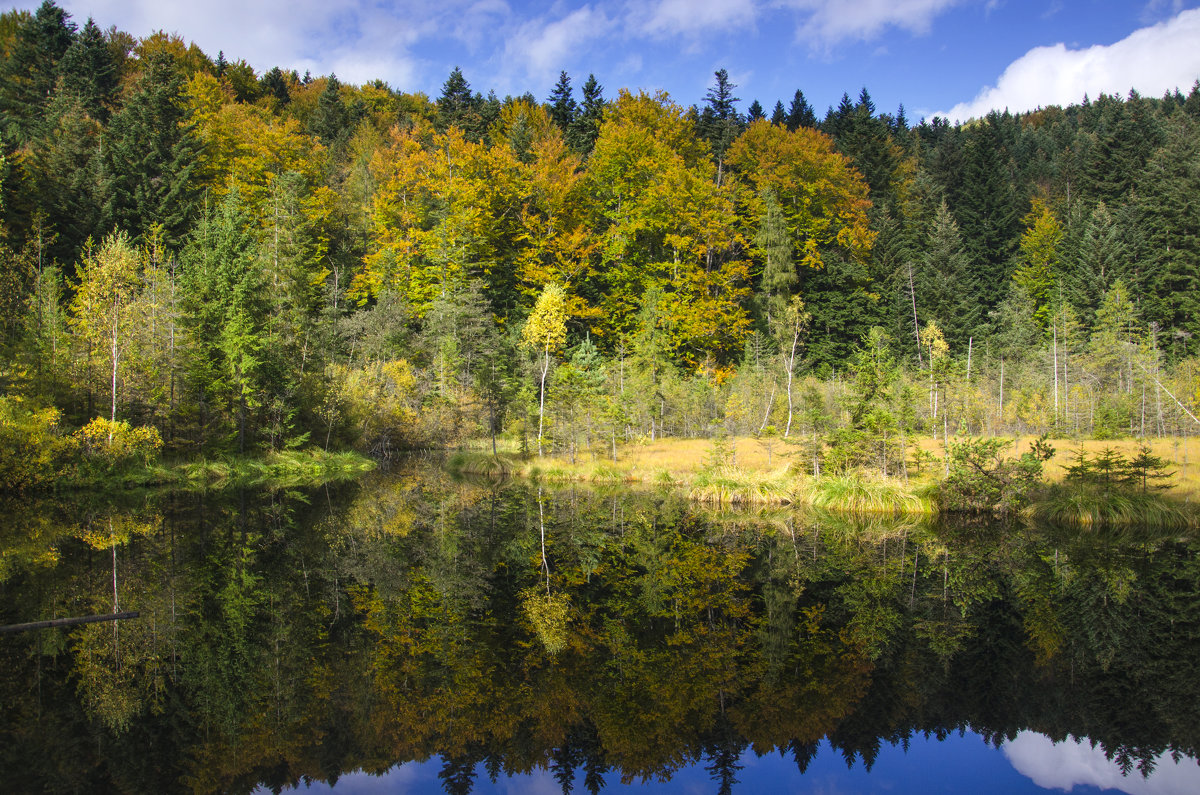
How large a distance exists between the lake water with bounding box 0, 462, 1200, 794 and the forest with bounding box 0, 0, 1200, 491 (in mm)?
8064

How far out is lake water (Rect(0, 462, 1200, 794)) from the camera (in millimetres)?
5703

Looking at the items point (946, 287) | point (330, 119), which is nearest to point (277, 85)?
point (330, 119)

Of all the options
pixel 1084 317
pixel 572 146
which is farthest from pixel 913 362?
pixel 572 146

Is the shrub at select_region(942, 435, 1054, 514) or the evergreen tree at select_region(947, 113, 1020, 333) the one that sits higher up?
the evergreen tree at select_region(947, 113, 1020, 333)

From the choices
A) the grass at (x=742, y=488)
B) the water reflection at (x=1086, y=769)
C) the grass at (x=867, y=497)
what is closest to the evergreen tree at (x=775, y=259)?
the grass at (x=742, y=488)

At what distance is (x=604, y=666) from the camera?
755 centimetres

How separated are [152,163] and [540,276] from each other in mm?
21661

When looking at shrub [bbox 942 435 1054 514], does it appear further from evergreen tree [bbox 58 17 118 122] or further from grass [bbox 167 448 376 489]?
evergreen tree [bbox 58 17 118 122]

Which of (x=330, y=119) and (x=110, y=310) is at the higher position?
(x=330, y=119)

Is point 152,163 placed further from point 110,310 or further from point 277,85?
point 277,85

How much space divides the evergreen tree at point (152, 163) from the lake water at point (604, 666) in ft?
86.4

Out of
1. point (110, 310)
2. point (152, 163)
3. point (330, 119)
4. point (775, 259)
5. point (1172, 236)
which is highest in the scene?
point (330, 119)

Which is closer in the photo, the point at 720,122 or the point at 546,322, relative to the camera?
the point at 546,322

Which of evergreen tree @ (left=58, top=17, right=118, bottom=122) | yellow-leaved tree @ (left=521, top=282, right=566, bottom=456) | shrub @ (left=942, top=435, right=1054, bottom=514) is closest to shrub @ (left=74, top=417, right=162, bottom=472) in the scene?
yellow-leaved tree @ (left=521, top=282, right=566, bottom=456)
